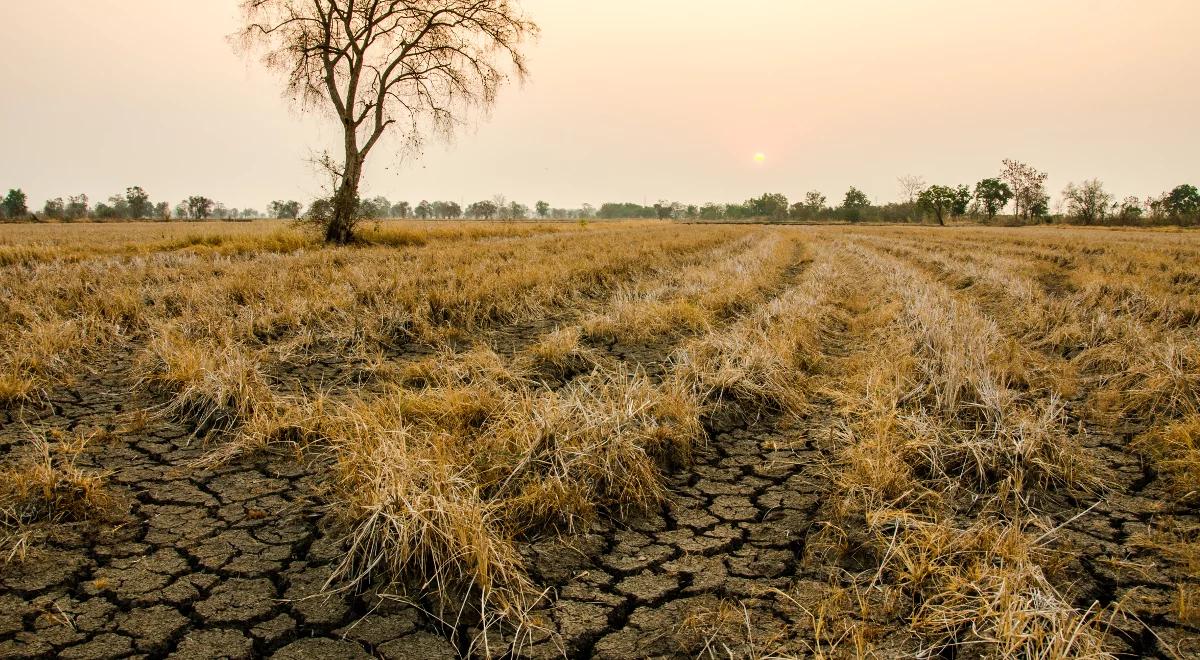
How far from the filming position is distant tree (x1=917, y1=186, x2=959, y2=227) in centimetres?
8350

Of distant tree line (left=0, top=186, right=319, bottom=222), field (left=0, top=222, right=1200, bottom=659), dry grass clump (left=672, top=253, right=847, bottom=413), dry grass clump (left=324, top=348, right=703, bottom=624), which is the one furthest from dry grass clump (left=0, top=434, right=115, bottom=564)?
distant tree line (left=0, top=186, right=319, bottom=222)

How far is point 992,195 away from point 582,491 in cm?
9907

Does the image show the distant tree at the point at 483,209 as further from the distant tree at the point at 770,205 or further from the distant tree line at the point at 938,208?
the distant tree at the point at 770,205

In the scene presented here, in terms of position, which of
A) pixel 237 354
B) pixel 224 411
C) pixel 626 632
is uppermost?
pixel 237 354

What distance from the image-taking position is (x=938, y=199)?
274 ft

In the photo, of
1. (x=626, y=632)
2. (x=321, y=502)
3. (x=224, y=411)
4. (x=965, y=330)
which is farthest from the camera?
(x=965, y=330)

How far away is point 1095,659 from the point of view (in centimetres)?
157

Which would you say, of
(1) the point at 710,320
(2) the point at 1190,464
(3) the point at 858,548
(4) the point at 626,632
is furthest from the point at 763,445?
(1) the point at 710,320

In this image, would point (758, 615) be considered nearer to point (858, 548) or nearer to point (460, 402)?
point (858, 548)

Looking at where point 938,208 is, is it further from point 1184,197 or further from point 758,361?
point 758,361

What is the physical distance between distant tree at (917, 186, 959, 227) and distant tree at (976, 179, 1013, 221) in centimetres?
340

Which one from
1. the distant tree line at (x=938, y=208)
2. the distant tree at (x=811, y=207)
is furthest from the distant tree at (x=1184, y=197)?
the distant tree at (x=811, y=207)

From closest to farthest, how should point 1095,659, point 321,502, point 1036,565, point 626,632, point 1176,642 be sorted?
point 1095,659
point 1176,642
point 626,632
point 1036,565
point 321,502

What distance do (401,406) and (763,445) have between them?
2146 millimetres
